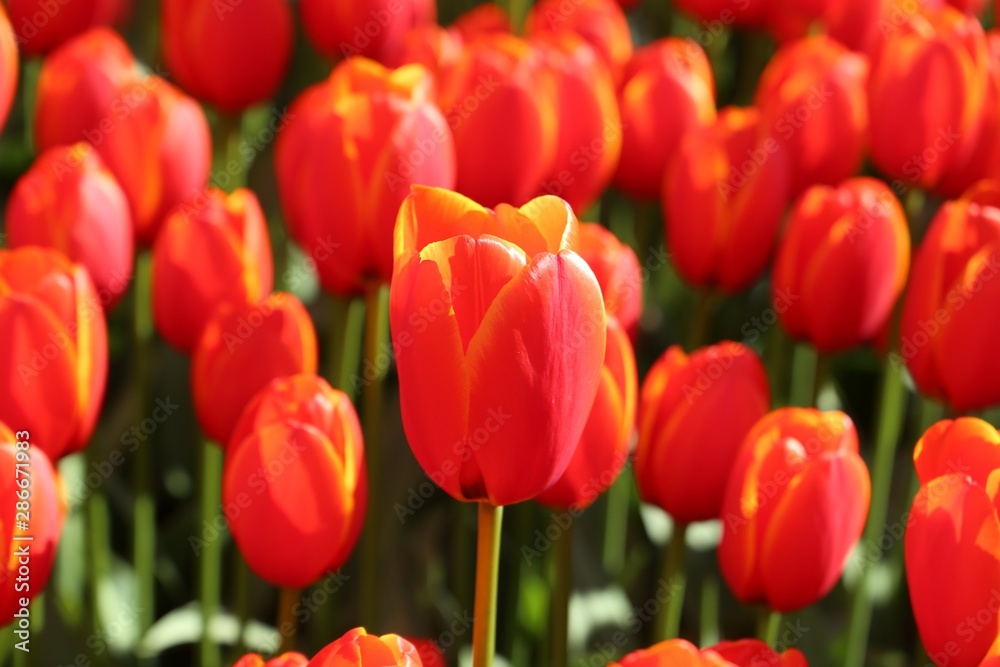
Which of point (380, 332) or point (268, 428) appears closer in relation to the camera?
point (268, 428)

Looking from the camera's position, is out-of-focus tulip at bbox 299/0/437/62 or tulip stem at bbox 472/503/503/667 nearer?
tulip stem at bbox 472/503/503/667

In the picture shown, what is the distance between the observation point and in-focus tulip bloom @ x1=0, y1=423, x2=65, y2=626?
595mm

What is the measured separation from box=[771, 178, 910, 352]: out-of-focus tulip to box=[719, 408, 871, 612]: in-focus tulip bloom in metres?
0.22

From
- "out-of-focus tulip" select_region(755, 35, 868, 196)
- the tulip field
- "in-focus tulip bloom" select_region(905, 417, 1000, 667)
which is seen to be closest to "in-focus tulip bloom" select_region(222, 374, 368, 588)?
the tulip field

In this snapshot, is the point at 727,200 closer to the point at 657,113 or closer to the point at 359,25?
the point at 657,113

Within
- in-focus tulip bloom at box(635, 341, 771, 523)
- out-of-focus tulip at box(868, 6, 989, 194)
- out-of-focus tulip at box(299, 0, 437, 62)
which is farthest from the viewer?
out-of-focus tulip at box(299, 0, 437, 62)

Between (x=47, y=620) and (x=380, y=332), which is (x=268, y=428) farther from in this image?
(x=47, y=620)

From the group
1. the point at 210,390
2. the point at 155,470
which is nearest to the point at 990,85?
the point at 210,390

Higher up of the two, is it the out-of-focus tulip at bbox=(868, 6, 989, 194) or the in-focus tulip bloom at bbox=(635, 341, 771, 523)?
the out-of-focus tulip at bbox=(868, 6, 989, 194)

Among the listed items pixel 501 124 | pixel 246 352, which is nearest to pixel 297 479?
pixel 246 352

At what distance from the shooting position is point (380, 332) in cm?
85

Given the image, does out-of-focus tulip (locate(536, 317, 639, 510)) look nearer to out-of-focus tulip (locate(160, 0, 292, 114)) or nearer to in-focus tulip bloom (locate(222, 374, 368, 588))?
in-focus tulip bloom (locate(222, 374, 368, 588))

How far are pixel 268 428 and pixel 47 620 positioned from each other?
377 mm

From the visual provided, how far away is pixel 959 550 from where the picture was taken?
1.82 ft
